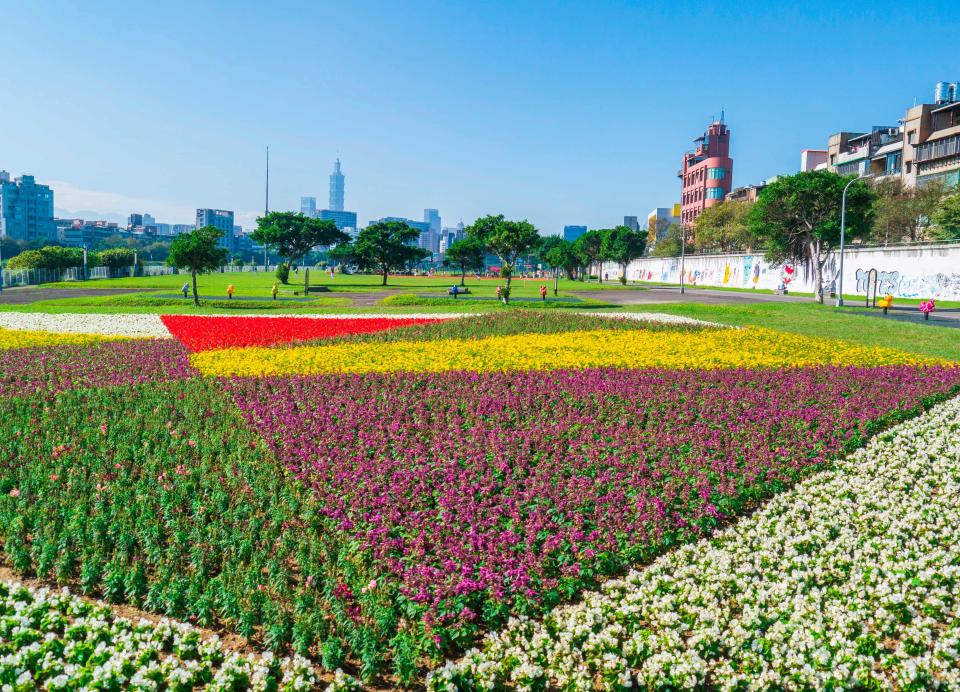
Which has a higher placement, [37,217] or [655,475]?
[37,217]

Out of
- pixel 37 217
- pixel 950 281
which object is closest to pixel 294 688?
pixel 950 281

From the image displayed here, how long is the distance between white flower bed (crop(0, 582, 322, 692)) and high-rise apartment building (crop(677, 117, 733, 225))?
10384cm

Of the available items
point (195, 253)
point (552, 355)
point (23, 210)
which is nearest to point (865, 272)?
point (552, 355)

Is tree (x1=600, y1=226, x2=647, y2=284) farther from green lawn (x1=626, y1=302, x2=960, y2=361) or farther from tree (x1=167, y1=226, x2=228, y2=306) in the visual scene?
tree (x1=167, y1=226, x2=228, y2=306)

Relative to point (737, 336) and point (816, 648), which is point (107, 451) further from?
point (737, 336)

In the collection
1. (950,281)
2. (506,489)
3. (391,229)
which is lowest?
(506,489)

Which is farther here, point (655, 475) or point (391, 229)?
point (391, 229)

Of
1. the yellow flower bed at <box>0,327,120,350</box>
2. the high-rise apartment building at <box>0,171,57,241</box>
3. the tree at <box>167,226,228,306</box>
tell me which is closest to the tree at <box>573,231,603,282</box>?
the tree at <box>167,226,228,306</box>

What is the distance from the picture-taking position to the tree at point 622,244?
8462 centimetres

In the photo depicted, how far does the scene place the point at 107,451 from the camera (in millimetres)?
8328

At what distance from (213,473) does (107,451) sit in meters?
1.80

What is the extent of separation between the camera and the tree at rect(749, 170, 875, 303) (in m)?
43.5

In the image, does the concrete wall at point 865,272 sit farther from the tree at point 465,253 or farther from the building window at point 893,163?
the tree at point 465,253

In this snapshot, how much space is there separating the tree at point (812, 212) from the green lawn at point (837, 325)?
1307cm
